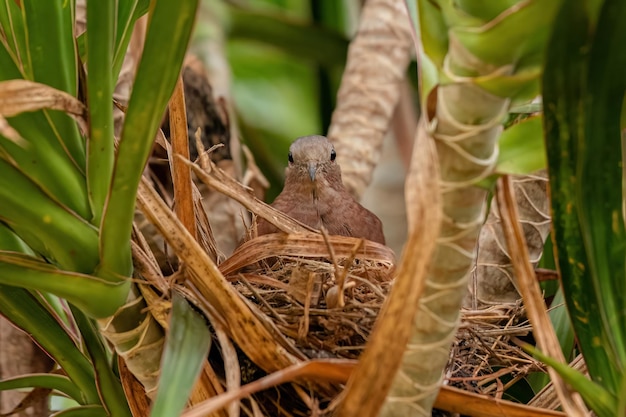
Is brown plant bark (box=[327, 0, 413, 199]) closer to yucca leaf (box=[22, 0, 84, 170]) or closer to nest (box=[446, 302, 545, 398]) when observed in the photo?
nest (box=[446, 302, 545, 398])

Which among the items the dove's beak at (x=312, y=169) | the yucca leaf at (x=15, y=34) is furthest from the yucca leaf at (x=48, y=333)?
the dove's beak at (x=312, y=169)

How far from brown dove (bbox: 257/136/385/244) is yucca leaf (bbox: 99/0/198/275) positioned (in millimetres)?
1125

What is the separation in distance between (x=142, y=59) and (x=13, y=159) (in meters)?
0.21

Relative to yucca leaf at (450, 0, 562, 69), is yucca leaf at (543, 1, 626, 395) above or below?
below

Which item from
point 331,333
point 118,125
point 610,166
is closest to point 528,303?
point 610,166

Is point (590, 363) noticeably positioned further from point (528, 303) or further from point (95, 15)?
point (95, 15)

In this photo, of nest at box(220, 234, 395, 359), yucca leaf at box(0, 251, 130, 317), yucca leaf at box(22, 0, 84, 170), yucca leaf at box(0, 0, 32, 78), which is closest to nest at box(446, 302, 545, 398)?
nest at box(220, 234, 395, 359)

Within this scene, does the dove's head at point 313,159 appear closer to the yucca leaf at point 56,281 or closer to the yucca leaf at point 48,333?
the yucca leaf at point 48,333

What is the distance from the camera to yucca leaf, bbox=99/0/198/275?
108 cm

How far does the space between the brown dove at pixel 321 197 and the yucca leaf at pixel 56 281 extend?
110 cm

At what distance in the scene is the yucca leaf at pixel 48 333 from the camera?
1386mm

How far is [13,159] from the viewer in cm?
111

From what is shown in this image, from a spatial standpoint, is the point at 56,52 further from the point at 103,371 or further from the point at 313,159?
the point at 313,159

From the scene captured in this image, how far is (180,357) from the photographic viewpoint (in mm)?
1109
